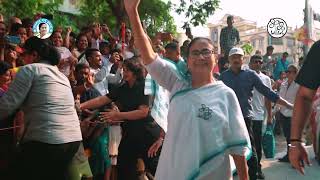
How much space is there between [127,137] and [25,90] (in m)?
1.59

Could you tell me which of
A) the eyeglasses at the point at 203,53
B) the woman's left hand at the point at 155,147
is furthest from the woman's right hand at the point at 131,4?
the woman's left hand at the point at 155,147

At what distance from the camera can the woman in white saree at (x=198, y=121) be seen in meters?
3.25

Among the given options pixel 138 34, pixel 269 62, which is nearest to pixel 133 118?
pixel 138 34

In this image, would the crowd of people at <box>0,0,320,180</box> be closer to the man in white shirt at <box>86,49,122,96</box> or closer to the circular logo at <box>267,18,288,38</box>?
the man in white shirt at <box>86,49,122,96</box>

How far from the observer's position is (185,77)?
3521 millimetres

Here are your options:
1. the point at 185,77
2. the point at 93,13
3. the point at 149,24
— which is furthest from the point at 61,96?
the point at 149,24

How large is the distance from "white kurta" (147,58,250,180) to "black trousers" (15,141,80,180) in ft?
3.42

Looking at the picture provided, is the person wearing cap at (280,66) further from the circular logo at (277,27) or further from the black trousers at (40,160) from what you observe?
the black trousers at (40,160)

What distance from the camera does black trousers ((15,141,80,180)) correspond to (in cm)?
396

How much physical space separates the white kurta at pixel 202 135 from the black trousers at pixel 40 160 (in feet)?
3.42

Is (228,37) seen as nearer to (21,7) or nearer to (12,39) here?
(12,39)

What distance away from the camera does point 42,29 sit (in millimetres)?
7547

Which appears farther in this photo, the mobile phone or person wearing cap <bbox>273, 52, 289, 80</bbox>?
person wearing cap <bbox>273, 52, 289, 80</bbox>

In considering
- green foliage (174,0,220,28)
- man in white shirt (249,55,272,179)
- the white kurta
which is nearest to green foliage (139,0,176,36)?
green foliage (174,0,220,28)
